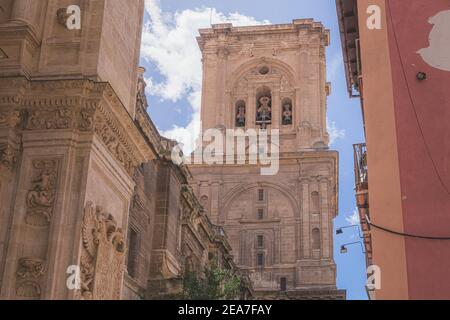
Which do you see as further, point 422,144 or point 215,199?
point 215,199

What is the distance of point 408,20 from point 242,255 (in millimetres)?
32087

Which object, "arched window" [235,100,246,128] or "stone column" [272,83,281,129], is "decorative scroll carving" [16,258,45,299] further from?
"arched window" [235,100,246,128]

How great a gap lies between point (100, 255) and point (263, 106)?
41000mm

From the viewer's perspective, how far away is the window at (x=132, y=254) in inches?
883

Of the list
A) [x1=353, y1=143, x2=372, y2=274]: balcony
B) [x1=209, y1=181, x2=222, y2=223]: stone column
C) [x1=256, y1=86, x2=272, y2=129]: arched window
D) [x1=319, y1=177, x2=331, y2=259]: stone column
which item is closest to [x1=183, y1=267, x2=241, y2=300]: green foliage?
[x1=353, y1=143, x2=372, y2=274]: balcony

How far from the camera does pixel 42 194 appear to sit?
A: 1048 cm

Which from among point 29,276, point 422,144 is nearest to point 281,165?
point 422,144

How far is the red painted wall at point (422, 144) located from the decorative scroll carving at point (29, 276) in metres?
5.94

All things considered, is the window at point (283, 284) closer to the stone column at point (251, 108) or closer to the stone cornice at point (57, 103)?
the stone column at point (251, 108)

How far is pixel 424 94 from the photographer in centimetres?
1429

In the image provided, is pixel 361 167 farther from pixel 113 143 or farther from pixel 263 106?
pixel 263 106

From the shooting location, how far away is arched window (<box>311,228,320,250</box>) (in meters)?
45.2
